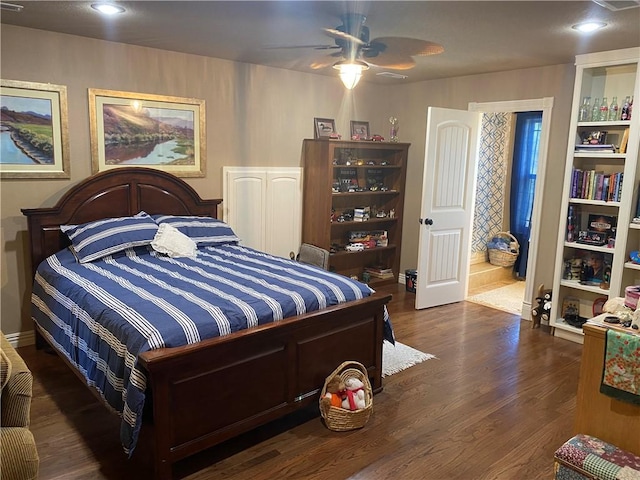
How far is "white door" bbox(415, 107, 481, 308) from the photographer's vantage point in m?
4.82

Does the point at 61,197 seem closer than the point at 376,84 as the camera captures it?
Yes

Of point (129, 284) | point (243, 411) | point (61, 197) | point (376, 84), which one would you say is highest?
point (376, 84)

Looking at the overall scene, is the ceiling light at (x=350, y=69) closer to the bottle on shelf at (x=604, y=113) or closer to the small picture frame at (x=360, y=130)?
the bottle on shelf at (x=604, y=113)

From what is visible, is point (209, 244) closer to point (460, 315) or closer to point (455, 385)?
point (455, 385)

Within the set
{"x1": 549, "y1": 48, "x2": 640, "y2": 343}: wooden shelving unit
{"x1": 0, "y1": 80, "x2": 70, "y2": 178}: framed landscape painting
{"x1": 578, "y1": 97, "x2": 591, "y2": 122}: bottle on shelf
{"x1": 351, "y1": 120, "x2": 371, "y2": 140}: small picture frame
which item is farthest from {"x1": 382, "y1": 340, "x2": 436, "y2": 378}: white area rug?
{"x1": 0, "y1": 80, "x2": 70, "y2": 178}: framed landscape painting

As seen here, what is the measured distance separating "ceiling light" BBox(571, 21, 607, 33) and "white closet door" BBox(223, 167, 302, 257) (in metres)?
2.86

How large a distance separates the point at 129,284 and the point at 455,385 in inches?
87.9

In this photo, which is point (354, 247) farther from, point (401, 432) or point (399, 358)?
point (401, 432)

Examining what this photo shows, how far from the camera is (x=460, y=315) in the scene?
4902mm

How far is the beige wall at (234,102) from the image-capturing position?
12.1ft

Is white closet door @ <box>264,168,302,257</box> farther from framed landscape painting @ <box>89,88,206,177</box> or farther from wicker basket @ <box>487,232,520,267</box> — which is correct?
wicker basket @ <box>487,232,520,267</box>

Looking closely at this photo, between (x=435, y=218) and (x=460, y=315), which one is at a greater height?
(x=435, y=218)

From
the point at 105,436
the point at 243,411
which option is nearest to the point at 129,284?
the point at 105,436

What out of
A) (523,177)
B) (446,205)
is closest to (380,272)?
(446,205)
